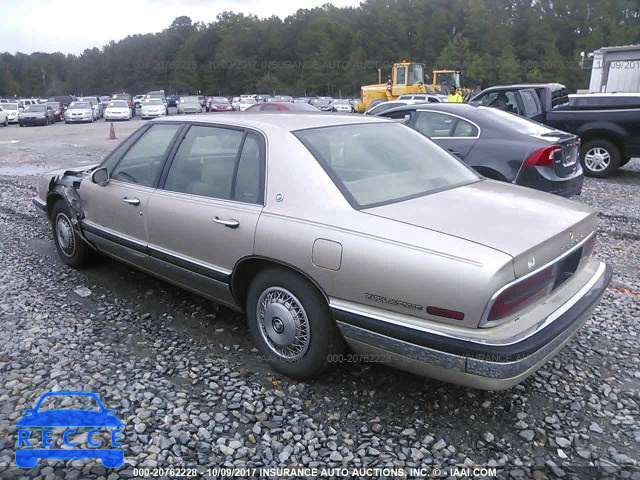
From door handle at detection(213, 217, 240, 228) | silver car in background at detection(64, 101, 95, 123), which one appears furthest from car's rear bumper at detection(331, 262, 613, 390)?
silver car in background at detection(64, 101, 95, 123)

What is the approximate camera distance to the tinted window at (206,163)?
3.50 m

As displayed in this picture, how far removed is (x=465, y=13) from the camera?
3442 inches

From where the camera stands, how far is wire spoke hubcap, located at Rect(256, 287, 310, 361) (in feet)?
9.98

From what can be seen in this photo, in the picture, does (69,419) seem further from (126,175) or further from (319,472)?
(126,175)

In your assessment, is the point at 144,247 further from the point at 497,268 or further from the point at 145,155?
the point at 497,268

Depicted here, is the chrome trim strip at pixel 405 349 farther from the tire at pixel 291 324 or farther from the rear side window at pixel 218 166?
the rear side window at pixel 218 166

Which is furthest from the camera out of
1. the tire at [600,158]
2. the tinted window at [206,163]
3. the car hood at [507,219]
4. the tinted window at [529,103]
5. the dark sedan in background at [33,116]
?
the dark sedan in background at [33,116]

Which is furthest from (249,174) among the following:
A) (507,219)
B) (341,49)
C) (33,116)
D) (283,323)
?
(341,49)

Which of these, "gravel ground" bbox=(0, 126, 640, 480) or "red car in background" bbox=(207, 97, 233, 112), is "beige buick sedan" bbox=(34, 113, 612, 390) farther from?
"red car in background" bbox=(207, 97, 233, 112)

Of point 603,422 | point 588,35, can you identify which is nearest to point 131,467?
point 603,422

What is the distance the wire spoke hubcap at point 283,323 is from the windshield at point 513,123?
4579 mm

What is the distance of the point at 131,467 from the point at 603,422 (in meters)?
2.44

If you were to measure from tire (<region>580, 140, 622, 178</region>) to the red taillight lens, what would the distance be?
26.6 feet

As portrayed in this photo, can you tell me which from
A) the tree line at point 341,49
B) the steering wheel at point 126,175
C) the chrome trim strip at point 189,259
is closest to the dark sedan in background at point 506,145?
the steering wheel at point 126,175
